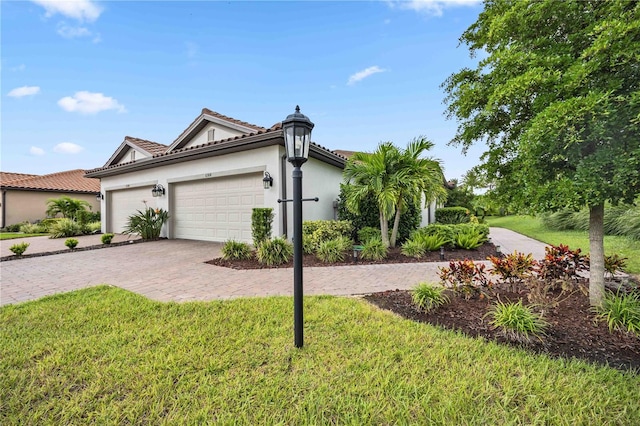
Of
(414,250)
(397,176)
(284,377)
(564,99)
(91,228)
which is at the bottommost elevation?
(284,377)

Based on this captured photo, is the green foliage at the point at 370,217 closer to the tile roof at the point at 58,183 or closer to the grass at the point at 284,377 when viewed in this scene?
the grass at the point at 284,377

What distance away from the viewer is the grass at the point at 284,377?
1.81 meters

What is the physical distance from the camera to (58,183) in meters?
19.5

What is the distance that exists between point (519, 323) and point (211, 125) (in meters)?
11.0

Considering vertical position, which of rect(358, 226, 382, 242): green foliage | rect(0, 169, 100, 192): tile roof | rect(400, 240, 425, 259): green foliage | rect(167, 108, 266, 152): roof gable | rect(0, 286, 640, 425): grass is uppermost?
rect(167, 108, 266, 152): roof gable

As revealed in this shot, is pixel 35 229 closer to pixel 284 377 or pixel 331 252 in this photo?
pixel 331 252

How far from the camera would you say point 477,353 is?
249cm

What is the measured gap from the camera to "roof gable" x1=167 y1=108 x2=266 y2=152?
9609mm

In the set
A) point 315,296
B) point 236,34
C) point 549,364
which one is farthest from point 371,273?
point 236,34

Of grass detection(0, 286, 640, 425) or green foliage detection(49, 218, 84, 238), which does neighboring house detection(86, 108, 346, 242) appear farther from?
grass detection(0, 286, 640, 425)

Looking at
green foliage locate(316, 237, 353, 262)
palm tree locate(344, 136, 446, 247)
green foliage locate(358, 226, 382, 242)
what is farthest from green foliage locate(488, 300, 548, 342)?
green foliage locate(358, 226, 382, 242)

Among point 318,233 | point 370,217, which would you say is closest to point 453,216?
point 370,217

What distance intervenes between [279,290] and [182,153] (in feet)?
24.3

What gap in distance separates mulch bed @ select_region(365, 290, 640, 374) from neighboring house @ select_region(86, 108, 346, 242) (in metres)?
5.17
